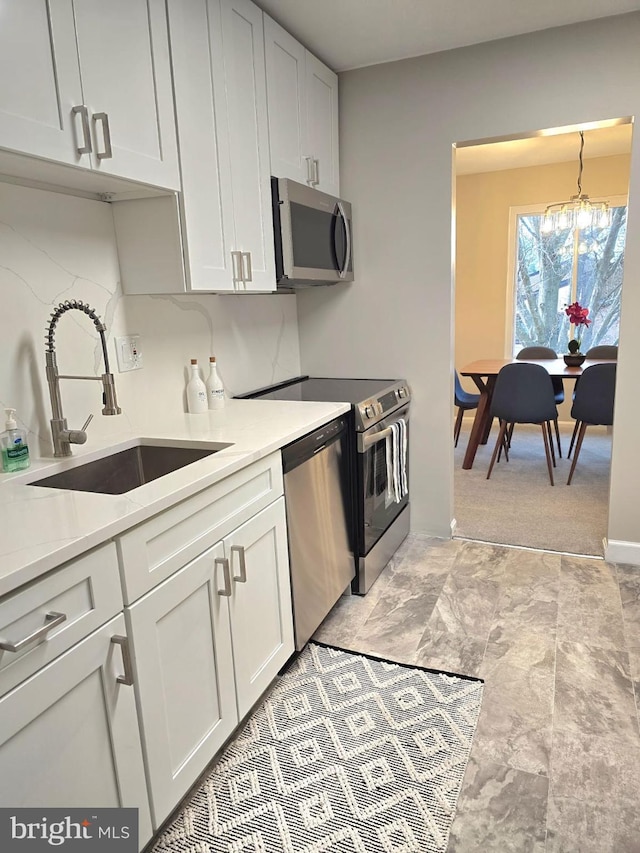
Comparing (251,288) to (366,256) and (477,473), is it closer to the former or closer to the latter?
(366,256)

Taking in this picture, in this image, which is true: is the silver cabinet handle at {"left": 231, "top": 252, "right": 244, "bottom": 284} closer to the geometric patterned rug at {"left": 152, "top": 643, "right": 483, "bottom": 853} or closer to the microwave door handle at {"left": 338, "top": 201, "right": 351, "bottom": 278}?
the microwave door handle at {"left": 338, "top": 201, "right": 351, "bottom": 278}

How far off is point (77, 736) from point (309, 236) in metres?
2.13

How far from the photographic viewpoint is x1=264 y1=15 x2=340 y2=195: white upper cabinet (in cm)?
233

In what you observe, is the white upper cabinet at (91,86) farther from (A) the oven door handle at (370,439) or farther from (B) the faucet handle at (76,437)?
(A) the oven door handle at (370,439)

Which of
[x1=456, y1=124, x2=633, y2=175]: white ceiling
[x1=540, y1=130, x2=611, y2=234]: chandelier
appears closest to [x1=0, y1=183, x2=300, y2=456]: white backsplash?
[x1=456, y1=124, x2=633, y2=175]: white ceiling

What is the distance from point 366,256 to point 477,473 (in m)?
2.05

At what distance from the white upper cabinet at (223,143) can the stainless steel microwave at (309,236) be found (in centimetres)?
6

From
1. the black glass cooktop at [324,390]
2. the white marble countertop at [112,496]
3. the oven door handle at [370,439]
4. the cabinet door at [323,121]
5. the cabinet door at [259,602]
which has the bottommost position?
the cabinet door at [259,602]

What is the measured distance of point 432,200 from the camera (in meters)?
2.86

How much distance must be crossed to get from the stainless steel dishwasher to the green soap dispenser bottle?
0.78m

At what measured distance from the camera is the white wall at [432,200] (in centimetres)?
251

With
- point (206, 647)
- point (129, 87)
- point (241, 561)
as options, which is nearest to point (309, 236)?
point (129, 87)

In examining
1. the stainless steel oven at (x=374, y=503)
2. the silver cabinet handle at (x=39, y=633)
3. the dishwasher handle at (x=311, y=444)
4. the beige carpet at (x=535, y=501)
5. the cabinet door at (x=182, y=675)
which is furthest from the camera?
the beige carpet at (x=535, y=501)

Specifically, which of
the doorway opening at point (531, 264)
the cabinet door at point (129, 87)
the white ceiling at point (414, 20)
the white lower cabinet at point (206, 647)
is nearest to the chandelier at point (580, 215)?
the doorway opening at point (531, 264)
